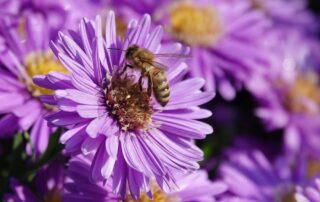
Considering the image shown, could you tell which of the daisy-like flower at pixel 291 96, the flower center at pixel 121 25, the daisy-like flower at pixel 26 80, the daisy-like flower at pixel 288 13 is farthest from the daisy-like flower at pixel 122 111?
the daisy-like flower at pixel 288 13

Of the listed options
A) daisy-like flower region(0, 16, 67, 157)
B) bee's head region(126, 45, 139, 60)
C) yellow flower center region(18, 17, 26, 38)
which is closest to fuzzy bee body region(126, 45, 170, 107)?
bee's head region(126, 45, 139, 60)

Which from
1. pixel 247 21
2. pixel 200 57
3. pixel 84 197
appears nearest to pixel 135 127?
pixel 84 197

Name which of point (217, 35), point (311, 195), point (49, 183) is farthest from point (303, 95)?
point (49, 183)

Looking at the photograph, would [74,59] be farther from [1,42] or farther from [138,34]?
[1,42]

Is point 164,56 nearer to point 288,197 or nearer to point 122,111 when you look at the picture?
point 122,111

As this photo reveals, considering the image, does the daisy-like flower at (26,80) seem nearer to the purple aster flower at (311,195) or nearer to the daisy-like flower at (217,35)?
the daisy-like flower at (217,35)

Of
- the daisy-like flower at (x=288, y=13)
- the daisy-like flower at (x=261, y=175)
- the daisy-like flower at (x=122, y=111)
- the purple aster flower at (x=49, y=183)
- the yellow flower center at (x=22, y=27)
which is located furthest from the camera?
the daisy-like flower at (x=288, y=13)

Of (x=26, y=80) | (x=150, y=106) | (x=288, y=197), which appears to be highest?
(x=26, y=80)
